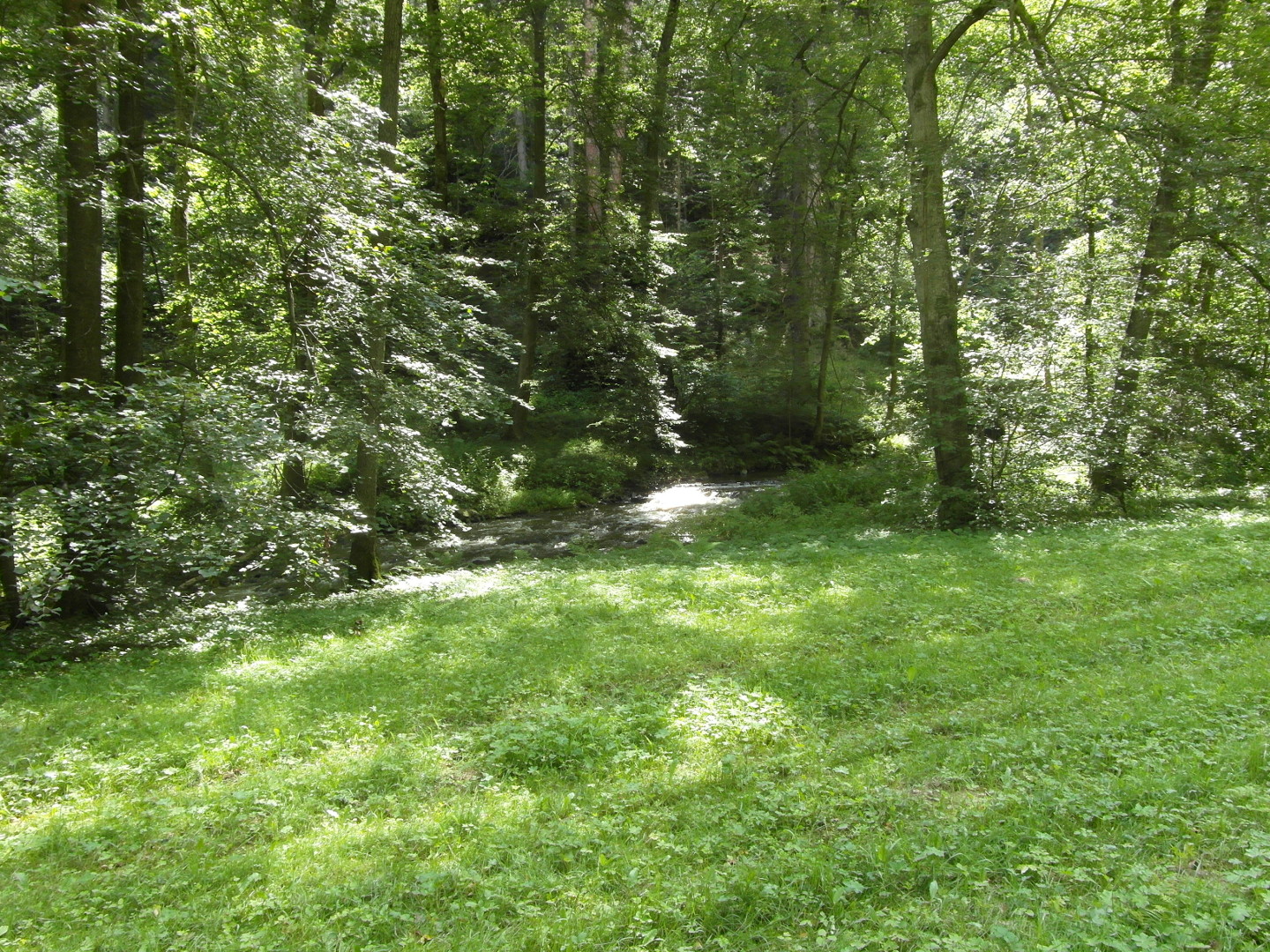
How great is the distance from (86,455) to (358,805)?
4995 millimetres

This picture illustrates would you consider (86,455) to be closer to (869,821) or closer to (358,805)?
(358,805)

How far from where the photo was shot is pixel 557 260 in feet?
61.7

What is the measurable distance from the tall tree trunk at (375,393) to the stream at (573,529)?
117cm

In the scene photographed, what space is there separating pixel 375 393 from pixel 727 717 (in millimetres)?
7344

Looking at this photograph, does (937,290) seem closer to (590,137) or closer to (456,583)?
(456,583)

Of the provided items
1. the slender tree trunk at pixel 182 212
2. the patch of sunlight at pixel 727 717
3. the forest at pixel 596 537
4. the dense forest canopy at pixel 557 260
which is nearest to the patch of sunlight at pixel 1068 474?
the dense forest canopy at pixel 557 260

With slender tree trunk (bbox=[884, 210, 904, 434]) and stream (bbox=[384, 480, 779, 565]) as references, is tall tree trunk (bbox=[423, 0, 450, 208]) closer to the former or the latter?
stream (bbox=[384, 480, 779, 565])

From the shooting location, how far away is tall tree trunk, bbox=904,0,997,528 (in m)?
12.6

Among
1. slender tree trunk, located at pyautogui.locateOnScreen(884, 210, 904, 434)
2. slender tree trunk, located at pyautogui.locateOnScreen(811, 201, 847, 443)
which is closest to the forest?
slender tree trunk, located at pyautogui.locateOnScreen(811, 201, 847, 443)

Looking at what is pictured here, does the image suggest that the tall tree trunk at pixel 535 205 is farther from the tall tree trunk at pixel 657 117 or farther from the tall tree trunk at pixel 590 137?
the tall tree trunk at pixel 657 117

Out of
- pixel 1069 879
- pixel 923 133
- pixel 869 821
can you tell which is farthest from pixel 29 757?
pixel 923 133

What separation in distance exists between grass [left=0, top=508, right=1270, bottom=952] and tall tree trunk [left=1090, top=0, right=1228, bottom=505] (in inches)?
167

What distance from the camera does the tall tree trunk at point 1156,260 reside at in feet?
37.7

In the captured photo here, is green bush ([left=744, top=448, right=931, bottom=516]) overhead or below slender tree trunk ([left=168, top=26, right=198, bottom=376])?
below
